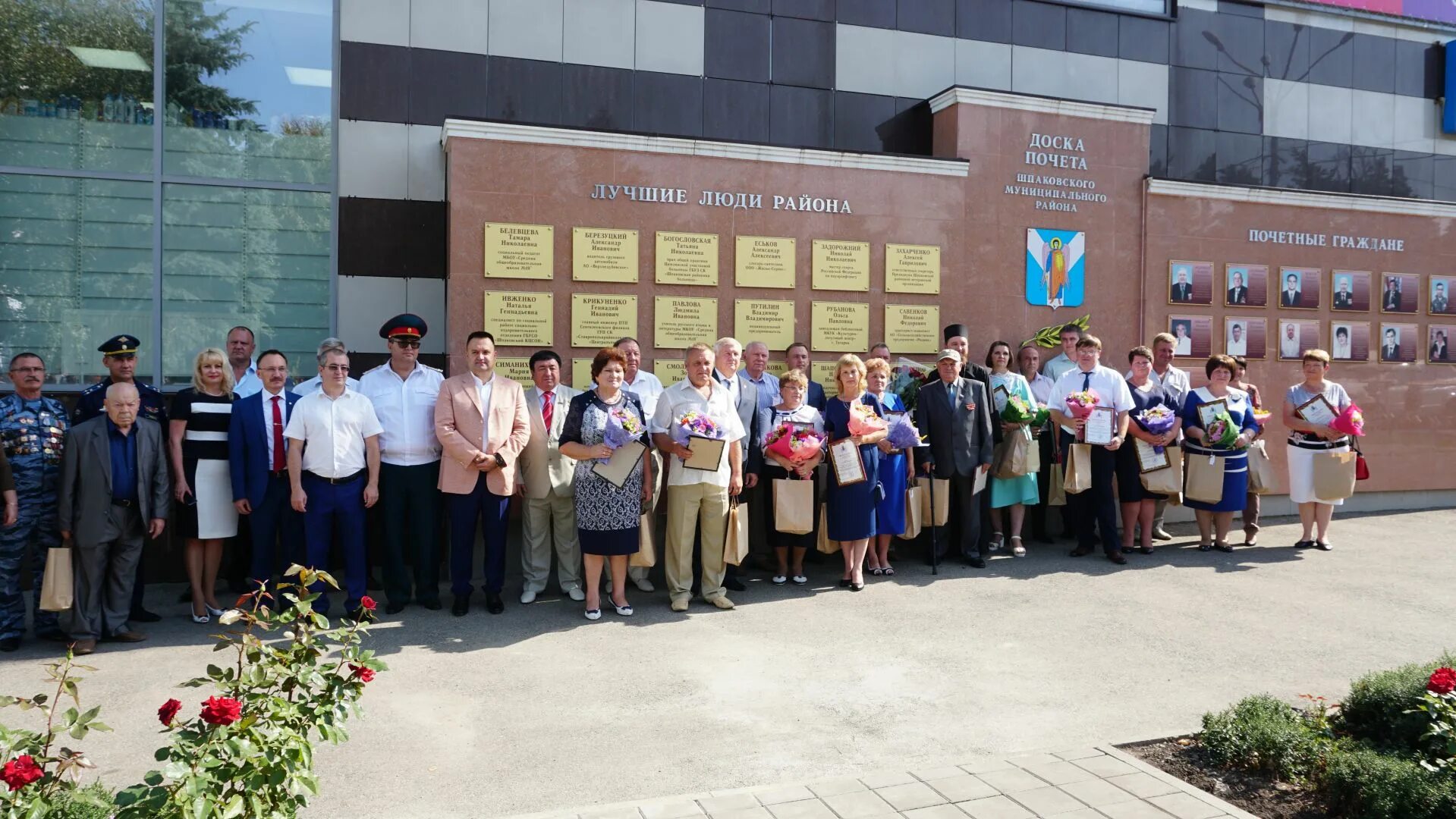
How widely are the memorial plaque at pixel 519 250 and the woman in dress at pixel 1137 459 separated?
5.46 metres

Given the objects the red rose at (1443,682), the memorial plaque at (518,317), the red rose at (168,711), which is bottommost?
the red rose at (1443,682)

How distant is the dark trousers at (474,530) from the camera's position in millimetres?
7121

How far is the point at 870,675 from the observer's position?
18.5 ft

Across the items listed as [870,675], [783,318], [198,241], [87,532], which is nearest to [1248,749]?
[870,675]

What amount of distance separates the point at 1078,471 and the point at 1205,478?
1.31 metres

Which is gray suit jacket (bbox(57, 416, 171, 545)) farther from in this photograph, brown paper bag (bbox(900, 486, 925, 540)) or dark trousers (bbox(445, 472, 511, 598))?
brown paper bag (bbox(900, 486, 925, 540))

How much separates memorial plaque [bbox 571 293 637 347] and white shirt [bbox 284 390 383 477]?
2.28 metres

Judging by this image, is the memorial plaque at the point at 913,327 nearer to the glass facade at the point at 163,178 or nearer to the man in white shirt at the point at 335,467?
the man in white shirt at the point at 335,467

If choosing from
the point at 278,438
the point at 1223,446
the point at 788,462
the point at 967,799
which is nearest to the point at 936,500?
Answer: the point at 788,462

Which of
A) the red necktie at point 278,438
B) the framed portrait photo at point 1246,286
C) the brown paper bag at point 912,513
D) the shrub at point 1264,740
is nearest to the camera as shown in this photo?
the shrub at point 1264,740

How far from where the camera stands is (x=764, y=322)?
929cm

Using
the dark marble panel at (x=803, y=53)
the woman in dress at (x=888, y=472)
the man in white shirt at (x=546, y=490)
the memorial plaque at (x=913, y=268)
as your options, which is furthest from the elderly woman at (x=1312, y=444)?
the man in white shirt at (x=546, y=490)

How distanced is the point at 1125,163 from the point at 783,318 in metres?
4.34

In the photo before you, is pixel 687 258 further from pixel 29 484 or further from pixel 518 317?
pixel 29 484
